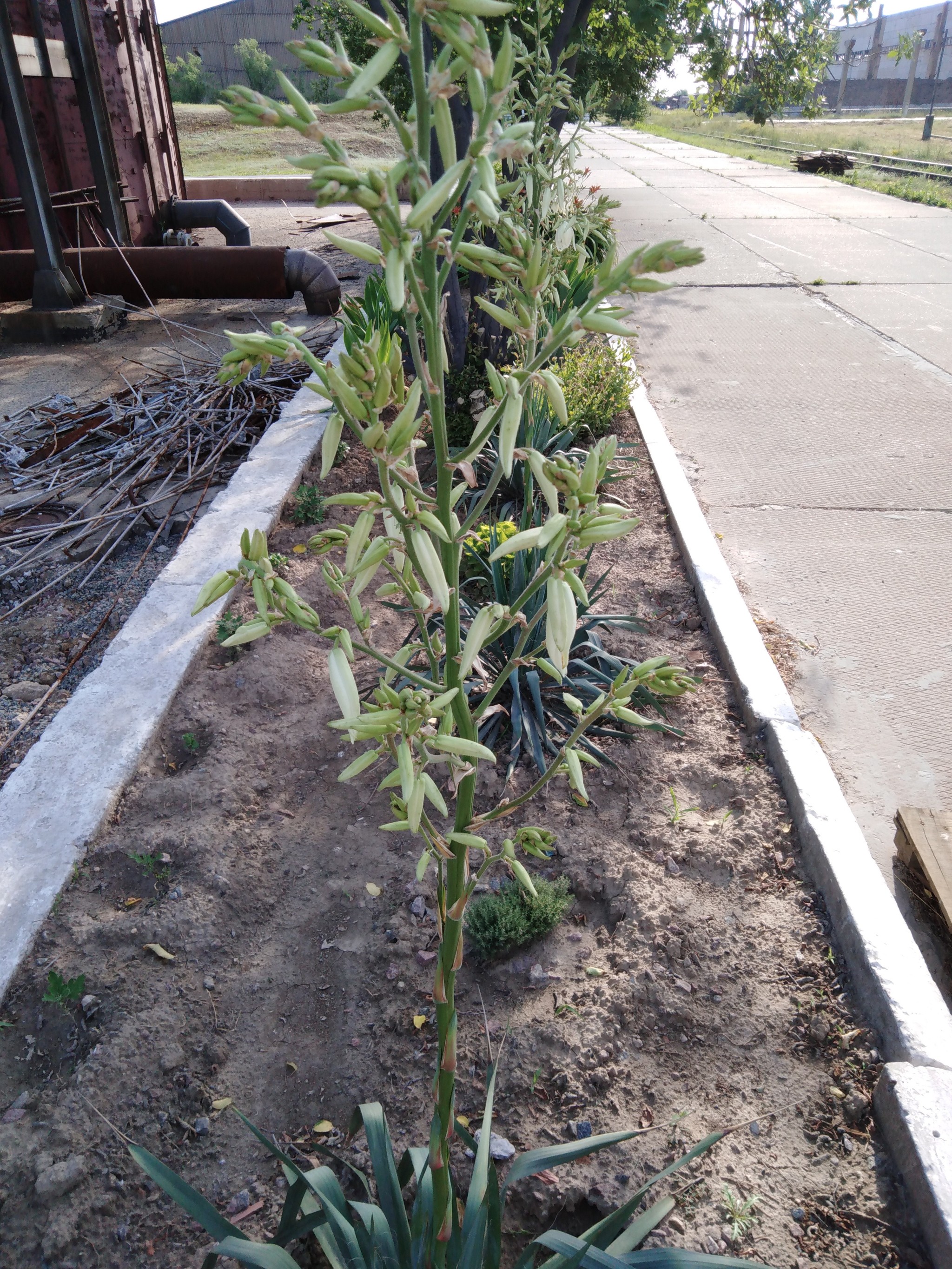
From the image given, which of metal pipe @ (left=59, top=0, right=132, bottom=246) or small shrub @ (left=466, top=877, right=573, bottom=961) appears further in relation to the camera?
metal pipe @ (left=59, top=0, right=132, bottom=246)

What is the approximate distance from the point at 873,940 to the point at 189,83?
123ft

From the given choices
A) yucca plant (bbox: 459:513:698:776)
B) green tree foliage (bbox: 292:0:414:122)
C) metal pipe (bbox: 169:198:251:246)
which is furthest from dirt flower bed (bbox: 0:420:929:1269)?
metal pipe (bbox: 169:198:251:246)

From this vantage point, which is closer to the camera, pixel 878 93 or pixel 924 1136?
pixel 924 1136

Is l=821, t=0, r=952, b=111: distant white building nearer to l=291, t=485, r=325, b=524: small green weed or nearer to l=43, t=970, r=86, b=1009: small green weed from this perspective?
l=291, t=485, r=325, b=524: small green weed

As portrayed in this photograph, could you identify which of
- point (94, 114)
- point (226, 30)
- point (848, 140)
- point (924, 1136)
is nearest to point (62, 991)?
point (924, 1136)

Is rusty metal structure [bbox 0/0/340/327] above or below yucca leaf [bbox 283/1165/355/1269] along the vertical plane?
above

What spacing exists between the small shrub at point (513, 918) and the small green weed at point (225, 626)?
1.54 meters

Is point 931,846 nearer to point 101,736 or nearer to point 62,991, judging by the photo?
point 62,991

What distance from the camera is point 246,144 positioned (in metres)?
23.6

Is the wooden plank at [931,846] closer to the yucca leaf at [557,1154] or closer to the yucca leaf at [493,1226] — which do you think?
the yucca leaf at [557,1154]

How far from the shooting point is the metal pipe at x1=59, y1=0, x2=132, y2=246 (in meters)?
8.16

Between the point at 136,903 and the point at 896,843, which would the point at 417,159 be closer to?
the point at 136,903

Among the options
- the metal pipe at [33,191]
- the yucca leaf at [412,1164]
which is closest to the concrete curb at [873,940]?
the yucca leaf at [412,1164]

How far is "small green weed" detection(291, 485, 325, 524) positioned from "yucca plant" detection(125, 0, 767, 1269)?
9.36 feet
